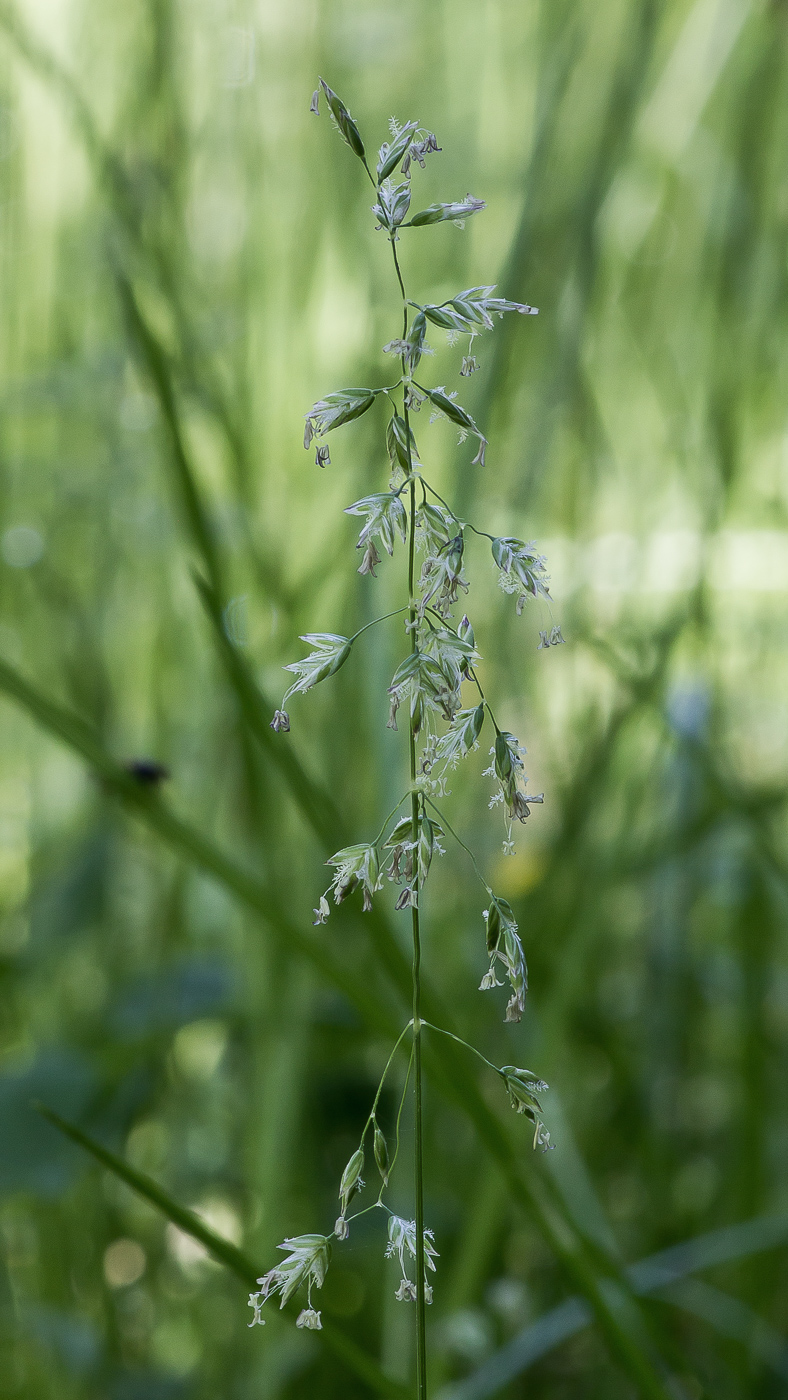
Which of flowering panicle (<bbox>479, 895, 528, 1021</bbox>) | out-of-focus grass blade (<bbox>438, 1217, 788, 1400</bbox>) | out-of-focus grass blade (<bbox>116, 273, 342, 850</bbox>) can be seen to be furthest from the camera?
out-of-focus grass blade (<bbox>438, 1217, 788, 1400</bbox>)

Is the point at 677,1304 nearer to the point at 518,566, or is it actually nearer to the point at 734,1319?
the point at 734,1319

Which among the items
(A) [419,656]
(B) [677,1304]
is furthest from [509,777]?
(B) [677,1304]

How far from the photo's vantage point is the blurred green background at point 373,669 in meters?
0.56

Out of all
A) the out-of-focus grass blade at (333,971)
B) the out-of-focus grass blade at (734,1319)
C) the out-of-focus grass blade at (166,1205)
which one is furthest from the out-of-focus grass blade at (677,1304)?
the out-of-focus grass blade at (166,1205)

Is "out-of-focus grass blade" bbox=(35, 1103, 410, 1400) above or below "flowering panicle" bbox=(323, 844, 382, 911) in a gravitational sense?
below

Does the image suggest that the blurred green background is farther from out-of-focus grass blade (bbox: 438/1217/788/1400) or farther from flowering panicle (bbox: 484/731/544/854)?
flowering panicle (bbox: 484/731/544/854)

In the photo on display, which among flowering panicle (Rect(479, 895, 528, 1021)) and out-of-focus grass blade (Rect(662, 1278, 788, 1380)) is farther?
out-of-focus grass blade (Rect(662, 1278, 788, 1380))

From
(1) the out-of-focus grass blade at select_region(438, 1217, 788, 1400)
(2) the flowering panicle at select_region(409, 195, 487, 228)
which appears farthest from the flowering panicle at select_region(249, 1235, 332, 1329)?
(1) the out-of-focus grass blade at select_region(438, 1217, 788, 1400)

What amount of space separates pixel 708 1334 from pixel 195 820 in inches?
19.2

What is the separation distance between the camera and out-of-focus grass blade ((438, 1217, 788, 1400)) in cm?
52

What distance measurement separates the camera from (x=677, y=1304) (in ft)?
1.81

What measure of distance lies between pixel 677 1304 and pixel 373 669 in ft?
1.21

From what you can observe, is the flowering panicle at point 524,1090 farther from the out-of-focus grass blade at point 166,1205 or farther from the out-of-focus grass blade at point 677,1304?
the out-of-focus grass blade at point 677,1304

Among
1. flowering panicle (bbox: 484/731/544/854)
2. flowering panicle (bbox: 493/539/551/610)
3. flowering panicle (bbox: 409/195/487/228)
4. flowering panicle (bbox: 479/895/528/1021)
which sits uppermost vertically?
flowering panicle (bbox: 409/195/487/228)
